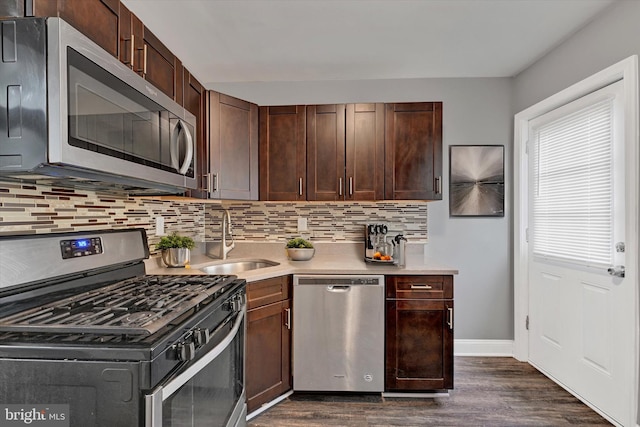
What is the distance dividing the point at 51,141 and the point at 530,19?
256 centimetres

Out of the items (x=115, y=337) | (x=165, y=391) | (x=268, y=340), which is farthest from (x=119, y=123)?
(x=268, y=340)

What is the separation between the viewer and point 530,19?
2154 mm

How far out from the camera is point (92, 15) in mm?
1144

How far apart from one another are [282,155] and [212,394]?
180cm

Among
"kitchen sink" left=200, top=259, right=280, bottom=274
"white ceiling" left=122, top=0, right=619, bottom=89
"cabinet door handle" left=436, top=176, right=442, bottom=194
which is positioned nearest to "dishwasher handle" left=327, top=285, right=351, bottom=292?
"kitchen sink" left=200, top=259, right=280, bottom=274

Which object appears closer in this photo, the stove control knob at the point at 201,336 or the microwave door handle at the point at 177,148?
the stove control knob at the point at 201,336

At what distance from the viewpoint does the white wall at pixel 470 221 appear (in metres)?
3.04

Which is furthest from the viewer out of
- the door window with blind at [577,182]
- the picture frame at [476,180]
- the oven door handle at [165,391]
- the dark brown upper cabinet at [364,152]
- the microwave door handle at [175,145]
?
the picture frame at [476,180]

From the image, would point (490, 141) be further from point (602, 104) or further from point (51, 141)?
point (51, 141)

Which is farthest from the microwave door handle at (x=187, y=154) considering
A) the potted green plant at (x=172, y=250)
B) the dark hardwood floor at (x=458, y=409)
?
the dark hardwood floor at (x=458, y=409)

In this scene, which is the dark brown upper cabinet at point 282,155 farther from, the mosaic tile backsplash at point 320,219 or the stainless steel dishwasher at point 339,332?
the stainless steel dishwasher at point 339,332

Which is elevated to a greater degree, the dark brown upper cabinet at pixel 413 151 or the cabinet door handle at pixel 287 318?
the dark brown upper cabinet at pixel 413 151

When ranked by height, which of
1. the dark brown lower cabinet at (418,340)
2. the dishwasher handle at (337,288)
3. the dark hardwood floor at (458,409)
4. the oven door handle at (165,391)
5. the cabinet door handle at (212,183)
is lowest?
the dark hardwood floor at (458,409)

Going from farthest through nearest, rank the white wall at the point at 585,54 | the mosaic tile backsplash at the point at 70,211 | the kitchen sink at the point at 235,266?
the kitchen sink at the point at 235,266 → the white wall at the point at 585,54 → the mosaic tile backsplash at the point at 70,211
